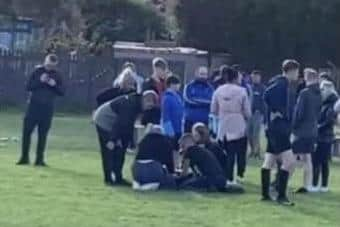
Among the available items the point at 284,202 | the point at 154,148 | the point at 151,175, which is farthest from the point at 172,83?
the point at 284,202

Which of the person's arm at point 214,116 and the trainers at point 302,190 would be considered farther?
the person's arm at point 214,116

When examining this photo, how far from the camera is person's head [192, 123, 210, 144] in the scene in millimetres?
19375

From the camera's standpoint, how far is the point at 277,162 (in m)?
18.0

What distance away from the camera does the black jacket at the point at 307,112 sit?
19.0 m

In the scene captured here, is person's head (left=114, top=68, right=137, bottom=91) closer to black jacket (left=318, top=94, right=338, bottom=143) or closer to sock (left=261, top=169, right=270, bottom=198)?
black jacket (left=318, top=94, right=338, bottom=143)

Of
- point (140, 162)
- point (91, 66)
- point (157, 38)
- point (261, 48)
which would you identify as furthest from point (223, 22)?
point (140, 162)

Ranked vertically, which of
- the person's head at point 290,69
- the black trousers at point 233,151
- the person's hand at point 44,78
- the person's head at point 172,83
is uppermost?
the person's head at point 290,69

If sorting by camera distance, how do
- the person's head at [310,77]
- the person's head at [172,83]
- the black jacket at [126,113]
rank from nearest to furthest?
the person's head at [310,77], the black jacket at [126,113], the person's head at [172,83]

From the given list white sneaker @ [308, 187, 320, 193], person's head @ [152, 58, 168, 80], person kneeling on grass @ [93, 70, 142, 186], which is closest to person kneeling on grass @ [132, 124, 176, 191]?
person kneeling on grass @ [93, 70, 142, 186]

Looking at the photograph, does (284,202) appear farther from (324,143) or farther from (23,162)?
(23,162)

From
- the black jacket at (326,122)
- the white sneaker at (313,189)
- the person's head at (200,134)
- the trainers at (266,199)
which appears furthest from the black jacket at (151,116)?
the black jacket at (326,122)

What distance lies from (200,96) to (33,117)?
3.39 metres

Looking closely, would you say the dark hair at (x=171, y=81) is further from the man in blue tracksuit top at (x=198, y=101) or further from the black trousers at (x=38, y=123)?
the black trousers at (x=38, y=123)

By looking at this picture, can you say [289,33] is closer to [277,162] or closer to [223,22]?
[223,22]
